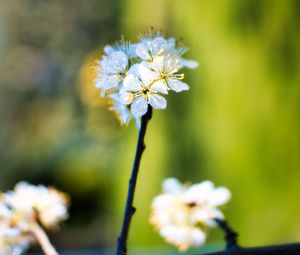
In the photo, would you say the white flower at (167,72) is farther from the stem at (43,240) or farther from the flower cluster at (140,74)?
the stem at (43,240)

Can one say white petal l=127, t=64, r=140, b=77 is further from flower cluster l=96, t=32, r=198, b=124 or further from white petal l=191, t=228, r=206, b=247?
white petal l=191, t=228, r=206, b=247

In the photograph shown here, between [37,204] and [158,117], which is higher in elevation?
[158,117]

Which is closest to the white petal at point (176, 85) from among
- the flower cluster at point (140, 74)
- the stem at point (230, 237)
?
the flower cluster at point (140, 74)

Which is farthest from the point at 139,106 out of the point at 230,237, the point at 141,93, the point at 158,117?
the point at 158,117

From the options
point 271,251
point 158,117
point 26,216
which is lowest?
point 271,251

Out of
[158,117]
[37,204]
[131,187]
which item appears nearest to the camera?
[131,187]

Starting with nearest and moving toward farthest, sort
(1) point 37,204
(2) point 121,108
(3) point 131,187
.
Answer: (3) point 131,187, (2) point 121,108, (1) point 37,204

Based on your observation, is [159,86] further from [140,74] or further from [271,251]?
[271,251]

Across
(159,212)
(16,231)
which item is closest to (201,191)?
(159,212)
